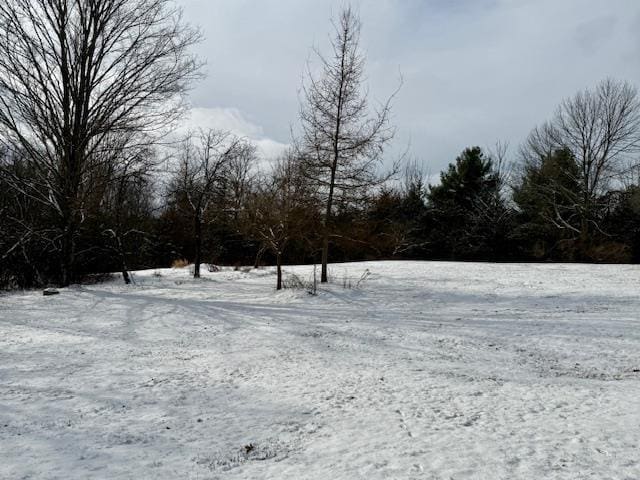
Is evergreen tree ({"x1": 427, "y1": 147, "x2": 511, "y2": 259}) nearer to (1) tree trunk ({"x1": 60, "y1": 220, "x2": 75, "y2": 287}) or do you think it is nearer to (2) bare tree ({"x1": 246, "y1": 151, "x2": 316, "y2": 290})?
(2) bare tree ({"x1": 246, "y1": 151, "x2": 316, "y2": 290})

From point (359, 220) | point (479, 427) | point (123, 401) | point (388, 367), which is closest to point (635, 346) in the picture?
point (388, 367)

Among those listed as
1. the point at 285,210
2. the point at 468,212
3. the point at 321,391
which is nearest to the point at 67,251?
the point at 285,210

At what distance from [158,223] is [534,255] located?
28.7 metres

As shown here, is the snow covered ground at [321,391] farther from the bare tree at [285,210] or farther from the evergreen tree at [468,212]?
the evergreen tree at [468,212]

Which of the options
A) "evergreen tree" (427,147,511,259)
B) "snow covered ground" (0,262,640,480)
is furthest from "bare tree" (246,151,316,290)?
"evergreen tree" (427,147,511,259)

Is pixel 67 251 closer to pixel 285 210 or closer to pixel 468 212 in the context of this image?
pixel 285 210

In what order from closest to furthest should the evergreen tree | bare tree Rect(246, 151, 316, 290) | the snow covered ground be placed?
1. the snow covered ground
2. bare tree Rect(246, 151, 316, 290)
3. the evergreen tree

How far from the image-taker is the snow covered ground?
3301mm

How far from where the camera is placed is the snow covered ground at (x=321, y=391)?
10.8 feet

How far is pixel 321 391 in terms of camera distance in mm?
5004

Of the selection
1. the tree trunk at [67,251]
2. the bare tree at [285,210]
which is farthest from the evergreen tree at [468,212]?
the tree trunk at [67,251]

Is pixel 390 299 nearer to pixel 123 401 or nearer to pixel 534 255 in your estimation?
pixel 123 401

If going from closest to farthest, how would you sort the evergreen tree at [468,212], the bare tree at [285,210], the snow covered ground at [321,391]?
the snow covered ground at [321,391] < the bare tree at [285,210] < the evergreen tree at [468,212]

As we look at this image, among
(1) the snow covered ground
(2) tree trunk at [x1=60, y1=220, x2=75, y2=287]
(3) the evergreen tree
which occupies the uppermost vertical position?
(3) the evergreen tree
